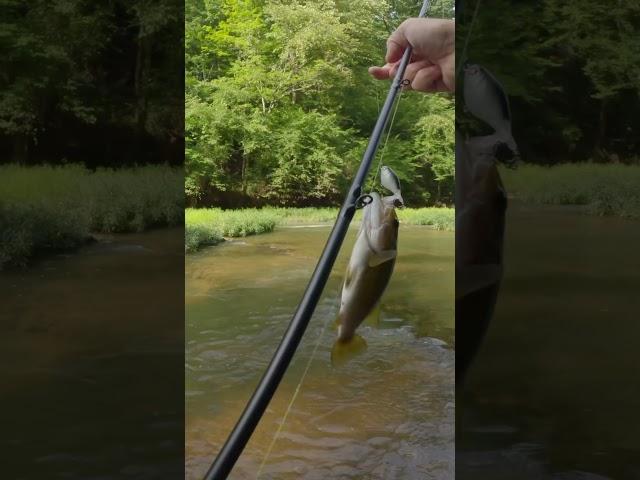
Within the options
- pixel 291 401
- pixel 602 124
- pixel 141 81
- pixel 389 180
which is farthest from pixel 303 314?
pixel 602 124

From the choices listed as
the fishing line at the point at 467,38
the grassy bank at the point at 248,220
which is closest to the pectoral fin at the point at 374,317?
the grassy bank at the point at 248,220

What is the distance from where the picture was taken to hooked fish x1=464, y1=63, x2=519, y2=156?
2.54m

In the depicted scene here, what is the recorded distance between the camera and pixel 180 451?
237 cm

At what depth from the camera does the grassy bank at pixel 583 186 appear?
2512 mm

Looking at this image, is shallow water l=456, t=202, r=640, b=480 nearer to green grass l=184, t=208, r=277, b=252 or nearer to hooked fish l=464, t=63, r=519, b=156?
hooked fish l=464, t=63, r=519, b=156

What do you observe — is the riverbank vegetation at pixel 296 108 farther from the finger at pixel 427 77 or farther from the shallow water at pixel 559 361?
the shallow water at pixel 559 361

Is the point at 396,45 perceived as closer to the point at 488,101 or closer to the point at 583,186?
the point at 488,101

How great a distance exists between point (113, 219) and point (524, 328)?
144 centimetres

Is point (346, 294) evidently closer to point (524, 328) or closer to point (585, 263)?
point (524, 328)

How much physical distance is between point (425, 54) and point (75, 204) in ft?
4.92

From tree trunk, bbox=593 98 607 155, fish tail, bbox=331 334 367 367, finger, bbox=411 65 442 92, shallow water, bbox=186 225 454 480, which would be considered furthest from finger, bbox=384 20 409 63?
fish tail, bbox=331 334 367 367

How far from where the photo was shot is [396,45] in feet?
9.82

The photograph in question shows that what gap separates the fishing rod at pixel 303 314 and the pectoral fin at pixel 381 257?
0.47 ft

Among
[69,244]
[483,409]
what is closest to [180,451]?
[69,244]
